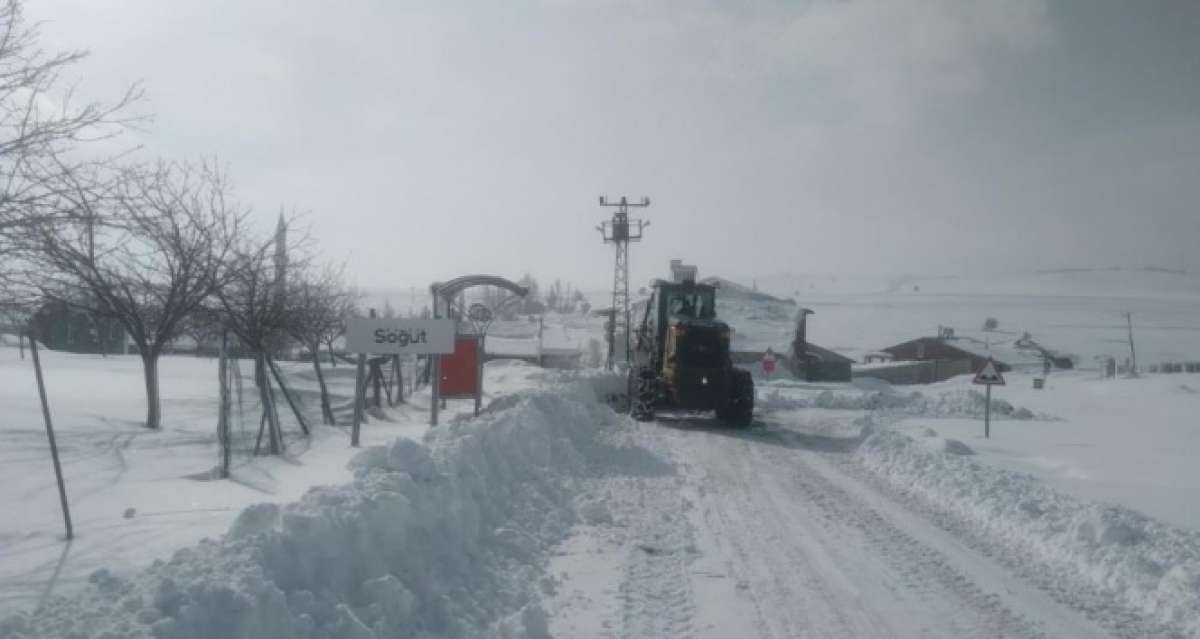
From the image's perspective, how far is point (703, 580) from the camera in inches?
307

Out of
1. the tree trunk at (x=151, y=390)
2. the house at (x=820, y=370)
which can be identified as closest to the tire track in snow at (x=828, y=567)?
the tree trunk at (x=151, y=390)

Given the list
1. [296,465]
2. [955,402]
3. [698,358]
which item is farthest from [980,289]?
[296,465]

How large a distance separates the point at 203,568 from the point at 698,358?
17292 millimetres

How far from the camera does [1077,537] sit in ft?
29.0

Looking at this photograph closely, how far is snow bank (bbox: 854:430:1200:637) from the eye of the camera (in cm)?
725

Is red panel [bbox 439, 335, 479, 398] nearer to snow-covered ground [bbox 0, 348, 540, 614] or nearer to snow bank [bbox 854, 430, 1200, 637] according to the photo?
snow-covered ground [bbox 0, 348, 540, 614]

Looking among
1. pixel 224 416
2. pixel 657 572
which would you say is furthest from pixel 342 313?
pixel 657 572

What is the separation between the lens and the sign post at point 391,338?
515 inches

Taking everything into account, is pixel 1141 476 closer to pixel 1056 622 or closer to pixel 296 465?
pixel 1056 622

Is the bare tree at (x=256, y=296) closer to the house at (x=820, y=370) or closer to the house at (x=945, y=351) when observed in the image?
the house at (x=820, y=370)

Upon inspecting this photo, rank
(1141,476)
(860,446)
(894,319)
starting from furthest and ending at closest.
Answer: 1. (894,319)
2. (860,446)
3. (1141,476)

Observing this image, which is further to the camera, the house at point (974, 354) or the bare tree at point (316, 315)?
the house at point (974, 354)

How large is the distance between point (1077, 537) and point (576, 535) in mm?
5115

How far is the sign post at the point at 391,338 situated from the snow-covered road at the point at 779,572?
3605 mm
